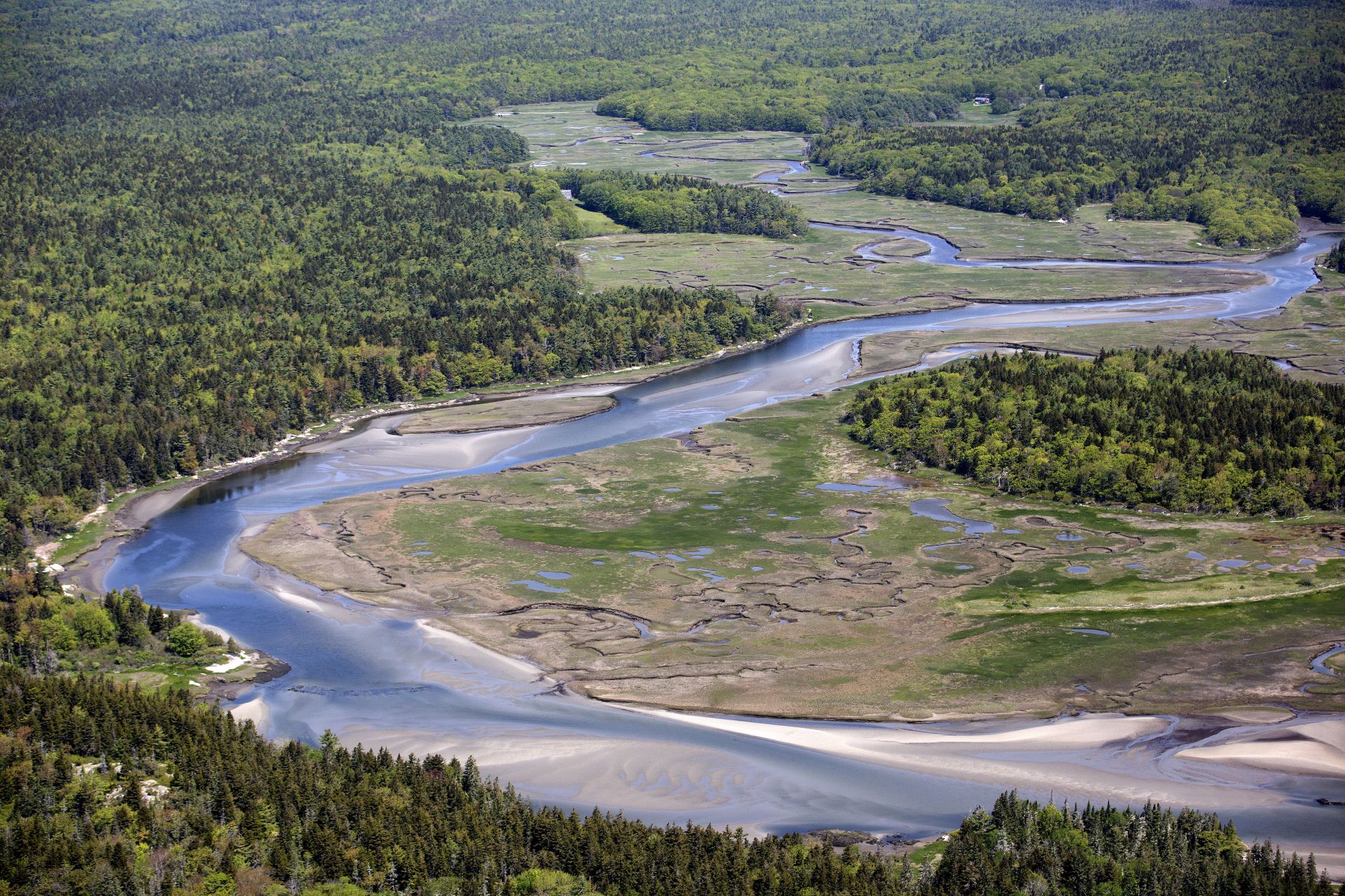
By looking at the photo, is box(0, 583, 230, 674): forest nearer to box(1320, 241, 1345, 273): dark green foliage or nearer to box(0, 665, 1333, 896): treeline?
box(0, 665, 1333, 896): treeline

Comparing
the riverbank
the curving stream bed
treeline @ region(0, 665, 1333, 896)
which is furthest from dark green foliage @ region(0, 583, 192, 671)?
treeline @ region(0, 665, 1333, 896)

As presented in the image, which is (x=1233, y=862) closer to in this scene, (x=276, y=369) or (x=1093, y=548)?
(x=1093, y=548)

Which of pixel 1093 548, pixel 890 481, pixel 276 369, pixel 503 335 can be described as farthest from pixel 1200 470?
pixel 276 369

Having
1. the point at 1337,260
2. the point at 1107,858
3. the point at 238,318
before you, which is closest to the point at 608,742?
the point at 1107,858

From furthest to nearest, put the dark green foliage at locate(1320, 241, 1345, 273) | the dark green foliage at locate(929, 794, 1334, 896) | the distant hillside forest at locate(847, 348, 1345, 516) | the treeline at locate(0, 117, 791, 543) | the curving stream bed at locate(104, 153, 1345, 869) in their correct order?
the dark green foliage at locate(1320, 241, 1345, 273) < the treeline at locate(0, 117, 791, 543) < the distant hillside forest at locate(847, 348, 1345, 516) < the curving stream bed at locate(104, 153, 1345, 869) < the dark green foliage at locate(929, 794, 1334, 896)

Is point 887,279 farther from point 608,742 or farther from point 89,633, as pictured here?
point 89,633

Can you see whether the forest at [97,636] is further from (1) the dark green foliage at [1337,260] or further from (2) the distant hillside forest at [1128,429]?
(1) the dark green foliage at [1337,260]
